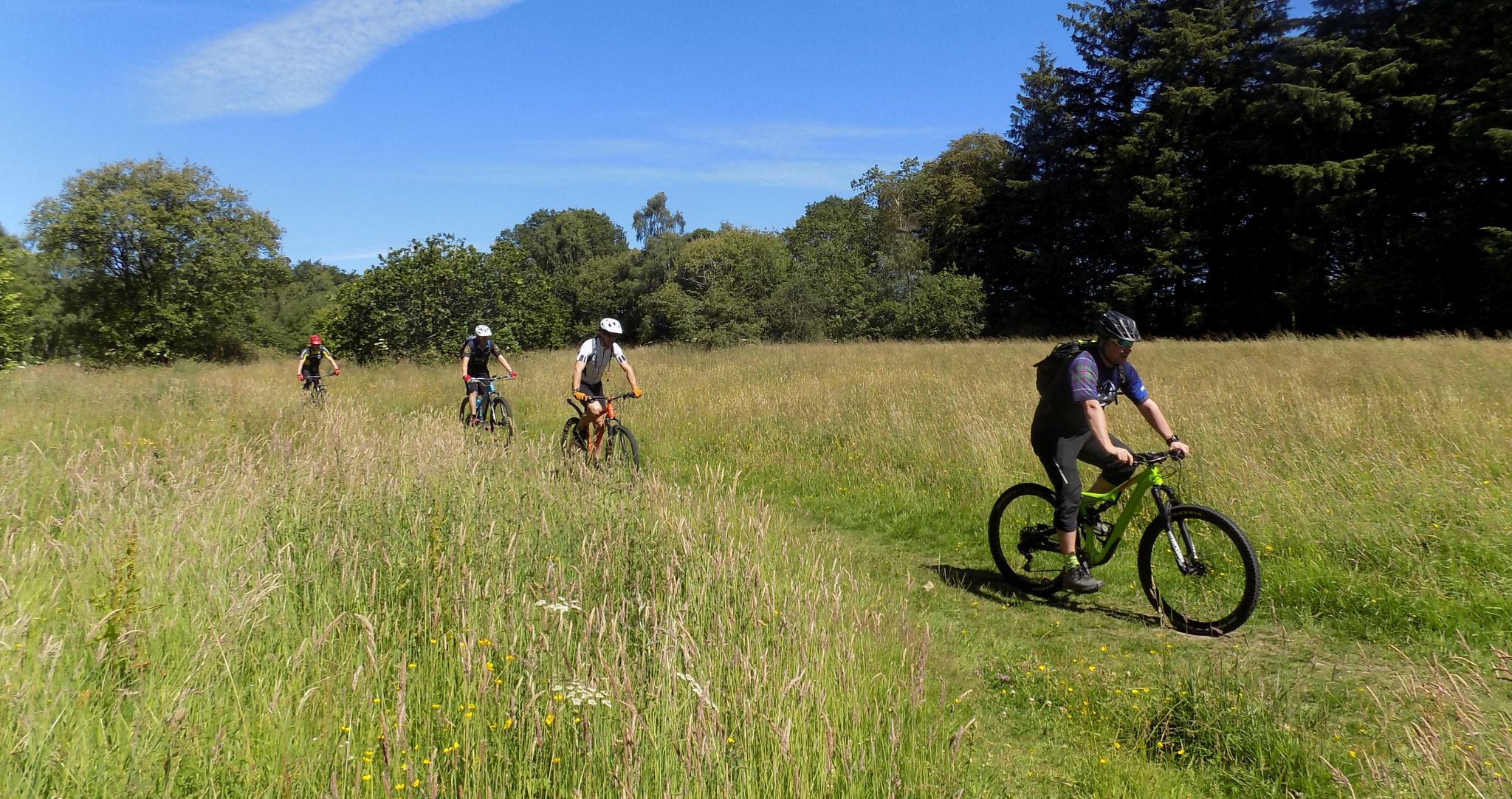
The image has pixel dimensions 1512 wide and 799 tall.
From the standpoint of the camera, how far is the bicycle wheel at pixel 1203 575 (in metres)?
4.59

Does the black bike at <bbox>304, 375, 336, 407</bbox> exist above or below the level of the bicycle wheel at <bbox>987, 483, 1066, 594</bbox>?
above

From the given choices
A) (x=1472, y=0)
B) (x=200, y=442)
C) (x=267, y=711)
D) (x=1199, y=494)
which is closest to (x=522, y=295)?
(x=200, y=442)

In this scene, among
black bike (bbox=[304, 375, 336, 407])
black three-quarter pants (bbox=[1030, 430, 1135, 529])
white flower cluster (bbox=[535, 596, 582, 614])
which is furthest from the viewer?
black bike (bbox=[304, 375, 336, 407])

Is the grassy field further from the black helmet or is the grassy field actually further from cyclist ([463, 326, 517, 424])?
cyclist ([463, 326, 517, 424])

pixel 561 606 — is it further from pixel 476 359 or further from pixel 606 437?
pixel 476 359

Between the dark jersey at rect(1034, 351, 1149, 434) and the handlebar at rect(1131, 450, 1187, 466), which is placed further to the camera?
the dark jersey at rect(1034, 351, 1149, 434)

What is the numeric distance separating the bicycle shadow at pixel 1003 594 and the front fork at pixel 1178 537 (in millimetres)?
393

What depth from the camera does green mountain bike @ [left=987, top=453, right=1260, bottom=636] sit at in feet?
15.5

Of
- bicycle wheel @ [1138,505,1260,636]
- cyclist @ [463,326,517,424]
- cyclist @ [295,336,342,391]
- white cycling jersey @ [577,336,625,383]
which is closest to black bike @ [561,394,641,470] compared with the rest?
white cycling jersey @ [577,336,625,383]

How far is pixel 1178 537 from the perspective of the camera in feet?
16.5

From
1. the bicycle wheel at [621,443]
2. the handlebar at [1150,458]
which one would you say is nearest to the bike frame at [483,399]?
the bicycle wheel at [621,443]

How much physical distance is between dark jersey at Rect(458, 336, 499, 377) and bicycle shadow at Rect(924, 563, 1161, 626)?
26.8 ft

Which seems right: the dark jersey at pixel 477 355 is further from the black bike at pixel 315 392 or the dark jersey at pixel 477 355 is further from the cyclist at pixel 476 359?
the black bike at pixel 315 392

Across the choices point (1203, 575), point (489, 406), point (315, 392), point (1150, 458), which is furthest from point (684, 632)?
point (315, 392)
